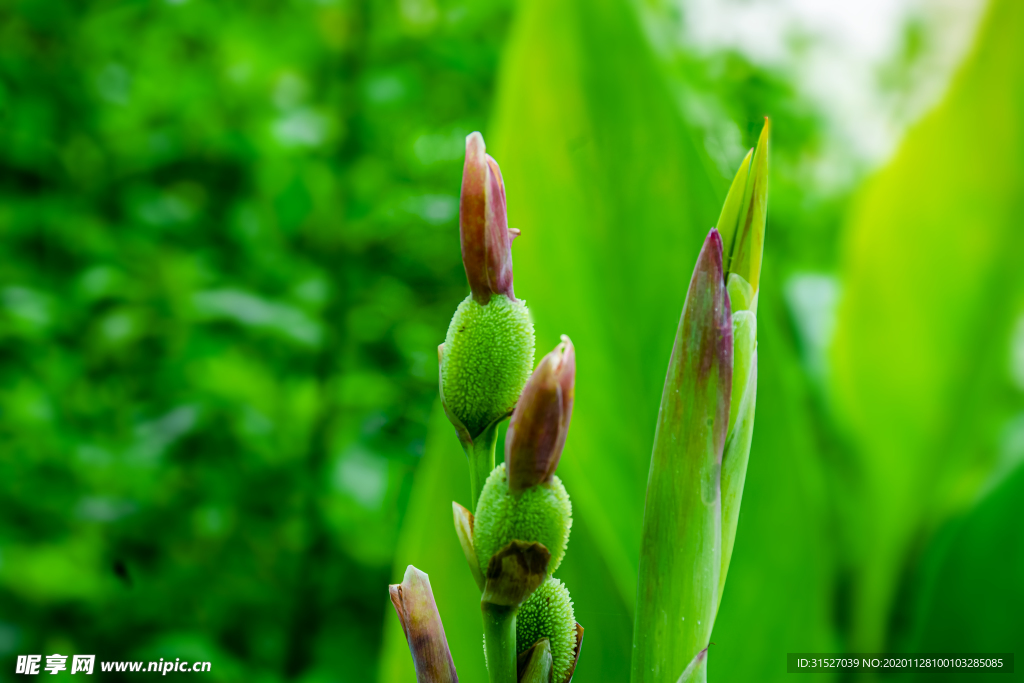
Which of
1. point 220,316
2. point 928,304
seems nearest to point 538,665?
point 220,316

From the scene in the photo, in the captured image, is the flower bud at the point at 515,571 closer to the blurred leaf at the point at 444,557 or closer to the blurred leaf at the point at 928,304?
the blurred leaf at the point at 444,557

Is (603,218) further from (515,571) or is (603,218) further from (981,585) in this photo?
(981,585)

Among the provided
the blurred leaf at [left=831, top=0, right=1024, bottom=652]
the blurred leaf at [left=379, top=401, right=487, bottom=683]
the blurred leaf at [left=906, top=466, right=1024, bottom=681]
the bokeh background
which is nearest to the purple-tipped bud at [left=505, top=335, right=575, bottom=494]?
the blurred leaf at [left=379, top=401, right=487, bottom=683]

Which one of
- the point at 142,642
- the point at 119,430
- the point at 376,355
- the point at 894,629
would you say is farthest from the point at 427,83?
the point at 894,629

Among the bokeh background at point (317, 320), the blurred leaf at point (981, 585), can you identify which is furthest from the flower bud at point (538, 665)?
the blurred leaf at point (981, 585)

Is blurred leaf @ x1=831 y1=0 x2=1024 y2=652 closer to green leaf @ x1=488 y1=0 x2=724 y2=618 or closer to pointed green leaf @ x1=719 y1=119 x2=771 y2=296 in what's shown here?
green leaf @ x1=488 y1=0 x2=724 y2=618

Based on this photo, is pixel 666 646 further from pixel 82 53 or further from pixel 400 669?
pixel 82 53
